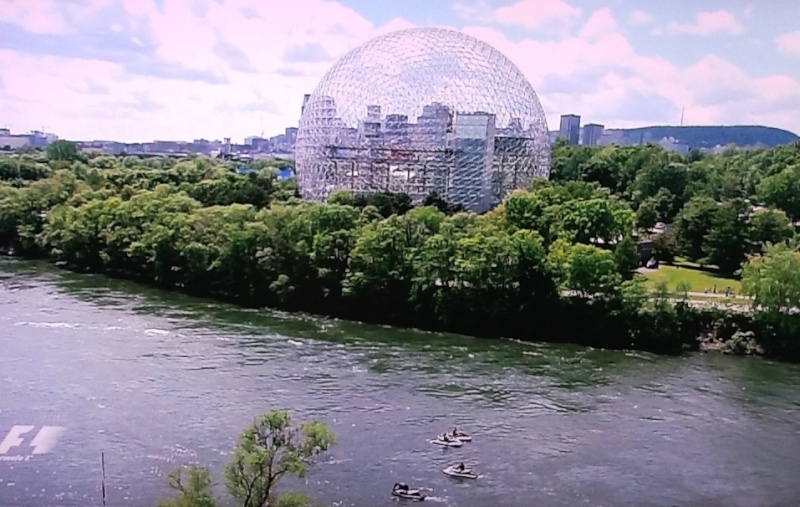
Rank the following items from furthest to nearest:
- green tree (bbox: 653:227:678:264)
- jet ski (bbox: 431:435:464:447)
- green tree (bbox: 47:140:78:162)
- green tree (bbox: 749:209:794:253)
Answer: green tree (bbox: 47:140:78:162), green tree (bbox: 653:227:678:264), green tree (bbox: 749:209:794:253), jet ski (bbox: 431:435:464:447)

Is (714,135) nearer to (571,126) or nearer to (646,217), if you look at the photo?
(571,126)

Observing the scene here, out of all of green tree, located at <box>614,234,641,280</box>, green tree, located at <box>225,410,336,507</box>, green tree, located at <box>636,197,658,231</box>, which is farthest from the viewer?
green tree, located at <box>636,197,658,231</box>

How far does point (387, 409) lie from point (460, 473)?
12.5ft

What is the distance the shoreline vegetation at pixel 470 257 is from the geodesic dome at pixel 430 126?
3555mm

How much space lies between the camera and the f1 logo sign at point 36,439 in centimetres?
1641

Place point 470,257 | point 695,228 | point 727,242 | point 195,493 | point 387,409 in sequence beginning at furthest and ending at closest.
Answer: point 695,228 → point 727,242 → point 470,257 → point 387,409 → point 195,493

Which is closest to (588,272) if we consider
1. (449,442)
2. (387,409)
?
(387,409)

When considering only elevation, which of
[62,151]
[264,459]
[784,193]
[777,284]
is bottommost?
[264,459]

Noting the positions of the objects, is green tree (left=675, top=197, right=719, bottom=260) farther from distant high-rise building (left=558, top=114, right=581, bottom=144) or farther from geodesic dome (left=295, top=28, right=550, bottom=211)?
distant high-rise building (left=558, top=114, right=581, bottom=144)

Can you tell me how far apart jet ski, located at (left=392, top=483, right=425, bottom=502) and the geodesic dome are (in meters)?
29.8

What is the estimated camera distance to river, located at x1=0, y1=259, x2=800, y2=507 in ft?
50.8

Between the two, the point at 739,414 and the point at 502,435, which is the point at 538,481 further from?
the point at 739,414

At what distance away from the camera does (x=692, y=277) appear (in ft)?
110

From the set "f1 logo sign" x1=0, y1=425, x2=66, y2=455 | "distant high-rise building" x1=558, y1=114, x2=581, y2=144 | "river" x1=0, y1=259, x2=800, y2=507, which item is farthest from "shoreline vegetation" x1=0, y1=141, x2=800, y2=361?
"distant high-rise building" x1=558, y1=114, x2=581, y2=144
